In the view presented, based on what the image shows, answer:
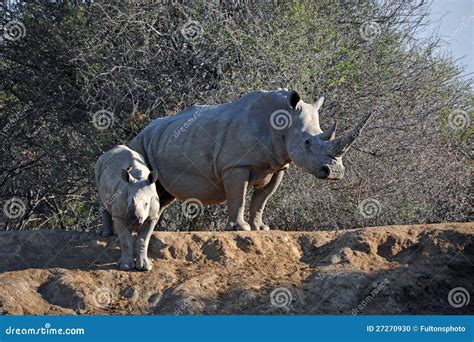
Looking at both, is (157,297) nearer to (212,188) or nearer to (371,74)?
(212,188)

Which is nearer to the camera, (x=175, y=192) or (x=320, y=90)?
(x=175, y=192)

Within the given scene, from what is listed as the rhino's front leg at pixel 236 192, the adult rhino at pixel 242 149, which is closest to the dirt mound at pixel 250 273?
the rhino's front leg at pixel 236 192

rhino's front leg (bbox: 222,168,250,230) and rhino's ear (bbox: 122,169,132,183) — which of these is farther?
rhino's front leg (bbox: 222,168,250,230)

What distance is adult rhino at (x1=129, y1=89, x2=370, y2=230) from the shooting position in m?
12.5

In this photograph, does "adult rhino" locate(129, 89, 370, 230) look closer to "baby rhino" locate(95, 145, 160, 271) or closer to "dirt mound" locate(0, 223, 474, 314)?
"dirt mound" locate(0, 223, 474, 314)

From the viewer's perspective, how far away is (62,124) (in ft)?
70.3

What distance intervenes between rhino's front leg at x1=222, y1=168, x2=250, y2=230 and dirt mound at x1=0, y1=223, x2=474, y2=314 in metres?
0.41

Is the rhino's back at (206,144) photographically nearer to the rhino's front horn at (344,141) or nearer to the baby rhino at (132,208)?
the rhino's front horn at (344,141)

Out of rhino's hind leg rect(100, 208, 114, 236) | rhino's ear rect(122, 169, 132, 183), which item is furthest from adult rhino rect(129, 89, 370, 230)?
rhino's ear rect(122, 169, 132, 183)

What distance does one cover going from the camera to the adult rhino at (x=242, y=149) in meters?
12.5

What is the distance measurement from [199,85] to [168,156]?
5.90 metres

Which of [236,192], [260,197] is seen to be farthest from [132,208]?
[260,197]

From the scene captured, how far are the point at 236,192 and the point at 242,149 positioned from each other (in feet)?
2.09

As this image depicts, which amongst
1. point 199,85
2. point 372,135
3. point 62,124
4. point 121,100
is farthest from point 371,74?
point 62,124
